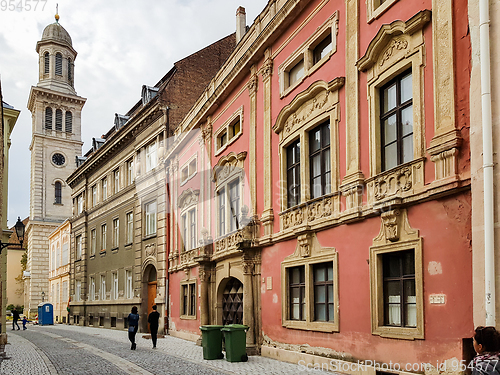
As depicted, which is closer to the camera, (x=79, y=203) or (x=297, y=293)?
(x=297, y=293)

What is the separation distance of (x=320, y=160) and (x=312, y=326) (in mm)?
4125

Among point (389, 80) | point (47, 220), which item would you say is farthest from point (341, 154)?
point (47, 220)

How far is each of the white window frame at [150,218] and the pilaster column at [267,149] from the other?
43.5 ft

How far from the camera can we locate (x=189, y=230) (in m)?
24.2

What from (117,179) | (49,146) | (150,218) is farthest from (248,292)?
(49,146)

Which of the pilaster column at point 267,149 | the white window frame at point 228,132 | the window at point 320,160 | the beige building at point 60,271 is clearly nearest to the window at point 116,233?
the beige building at point 60,271

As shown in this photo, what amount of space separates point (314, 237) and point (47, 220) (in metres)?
52.4

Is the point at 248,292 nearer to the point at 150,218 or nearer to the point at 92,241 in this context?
the point at 150,218

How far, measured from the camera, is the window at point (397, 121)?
10.5 metres

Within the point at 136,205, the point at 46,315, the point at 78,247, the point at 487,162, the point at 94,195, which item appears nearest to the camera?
the point at 487,162

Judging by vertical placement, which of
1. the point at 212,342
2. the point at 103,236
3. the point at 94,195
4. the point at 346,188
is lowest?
the point at 212,342

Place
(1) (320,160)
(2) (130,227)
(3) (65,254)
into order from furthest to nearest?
(3) (65,254) < (2) (130,227) < (1) (320,160)

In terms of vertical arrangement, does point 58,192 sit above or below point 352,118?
above

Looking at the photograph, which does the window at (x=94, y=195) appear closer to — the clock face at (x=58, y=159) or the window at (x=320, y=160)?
the clock face at (x=58, y=159)
